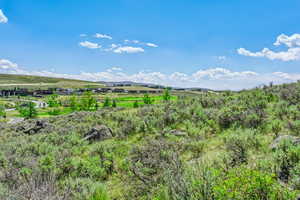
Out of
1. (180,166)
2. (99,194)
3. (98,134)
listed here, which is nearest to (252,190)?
(180,166)

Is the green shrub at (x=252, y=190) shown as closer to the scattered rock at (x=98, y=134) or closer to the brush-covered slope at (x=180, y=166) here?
the brush-covered slope at (x=180, y=166)

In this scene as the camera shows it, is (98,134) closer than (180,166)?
No

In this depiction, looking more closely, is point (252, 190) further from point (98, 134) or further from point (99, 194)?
point (98, 134)

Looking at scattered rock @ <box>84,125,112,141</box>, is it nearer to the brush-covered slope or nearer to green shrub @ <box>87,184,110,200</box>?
the brush-covered slope

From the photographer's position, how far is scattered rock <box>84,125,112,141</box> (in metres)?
11.3

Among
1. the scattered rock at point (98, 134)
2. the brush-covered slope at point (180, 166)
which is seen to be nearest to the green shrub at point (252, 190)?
the brush-covered slope at point (180, 166)

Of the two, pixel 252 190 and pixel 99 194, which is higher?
pixel 252 190

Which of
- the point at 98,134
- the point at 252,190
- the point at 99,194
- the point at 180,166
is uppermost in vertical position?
the point at 252,190

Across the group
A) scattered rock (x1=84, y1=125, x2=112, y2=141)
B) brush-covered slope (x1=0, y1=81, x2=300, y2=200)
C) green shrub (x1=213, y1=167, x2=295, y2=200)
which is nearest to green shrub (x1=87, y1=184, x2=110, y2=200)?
brush-covered slope (x1=0, y1=81, x2=300, y2=200)

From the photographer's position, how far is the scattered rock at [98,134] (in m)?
11.3

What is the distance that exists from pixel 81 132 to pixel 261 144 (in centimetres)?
1117

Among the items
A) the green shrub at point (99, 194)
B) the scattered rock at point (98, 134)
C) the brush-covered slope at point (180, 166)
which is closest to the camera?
the brush-covered slope at point (180, 166)

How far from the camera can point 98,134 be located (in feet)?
37.8

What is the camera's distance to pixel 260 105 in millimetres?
11633
